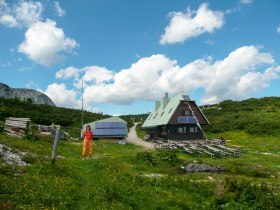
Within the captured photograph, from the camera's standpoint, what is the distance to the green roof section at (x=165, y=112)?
57.2 metres

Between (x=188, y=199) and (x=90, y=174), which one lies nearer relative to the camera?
(x=188, y=199)

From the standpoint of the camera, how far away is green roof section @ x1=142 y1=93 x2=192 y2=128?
5722cm

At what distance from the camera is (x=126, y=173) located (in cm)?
1959

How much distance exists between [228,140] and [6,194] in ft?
162

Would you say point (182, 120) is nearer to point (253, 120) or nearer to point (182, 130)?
point (182, 130)

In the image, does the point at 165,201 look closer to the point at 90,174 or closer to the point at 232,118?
the point at 90,174

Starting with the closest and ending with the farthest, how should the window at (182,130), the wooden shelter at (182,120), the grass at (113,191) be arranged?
the grass at (113,191) → the wooden shelter at (182,120) → the window at (182,130)

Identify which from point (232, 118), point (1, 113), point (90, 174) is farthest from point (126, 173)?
point (232, 118)

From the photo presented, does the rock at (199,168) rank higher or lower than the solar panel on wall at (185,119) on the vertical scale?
lower

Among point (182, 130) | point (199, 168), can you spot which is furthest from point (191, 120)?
point (199, 168)

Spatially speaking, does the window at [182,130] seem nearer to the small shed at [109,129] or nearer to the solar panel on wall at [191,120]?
the solar panel on wall at [191,120]

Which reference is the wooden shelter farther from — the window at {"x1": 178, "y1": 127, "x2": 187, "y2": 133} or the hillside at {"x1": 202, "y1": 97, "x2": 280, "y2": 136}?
the hillside at {"x1": 202, "y1": 97, "x2": 280, "y2": 136}

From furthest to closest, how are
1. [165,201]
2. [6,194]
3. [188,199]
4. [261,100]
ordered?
[261,100]
[188,199]
[165,201]
[6,194]

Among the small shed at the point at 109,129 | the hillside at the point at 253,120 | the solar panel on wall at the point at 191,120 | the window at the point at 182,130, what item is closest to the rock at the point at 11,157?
the small shed at the point at 109,129
